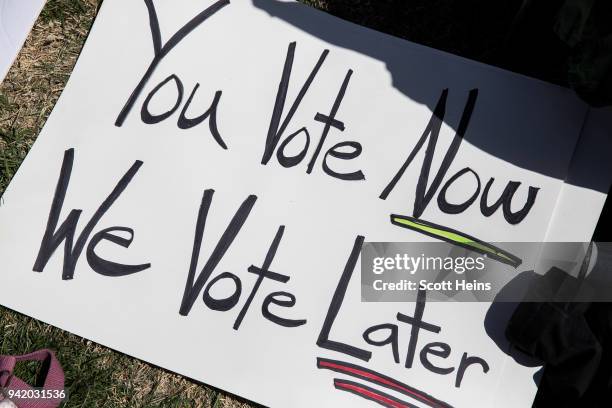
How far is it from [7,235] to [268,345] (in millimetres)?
462

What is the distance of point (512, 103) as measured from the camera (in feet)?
3.70

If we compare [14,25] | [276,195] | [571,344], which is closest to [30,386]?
[276,195]

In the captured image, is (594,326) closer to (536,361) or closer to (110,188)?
(536,361)

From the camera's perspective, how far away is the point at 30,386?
112 cm

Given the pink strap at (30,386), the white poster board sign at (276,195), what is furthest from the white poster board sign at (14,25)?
the pink strap at (30,386)

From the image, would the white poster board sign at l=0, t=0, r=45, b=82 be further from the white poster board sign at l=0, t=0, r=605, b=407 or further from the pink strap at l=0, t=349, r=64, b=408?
the pink strap at l=0, t=349, r=64, b=408

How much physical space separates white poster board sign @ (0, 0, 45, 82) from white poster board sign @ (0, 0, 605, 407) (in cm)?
13

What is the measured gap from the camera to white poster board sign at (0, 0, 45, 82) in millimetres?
1170

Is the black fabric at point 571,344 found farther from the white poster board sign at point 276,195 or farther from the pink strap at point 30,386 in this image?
the pink strap at point 30,386

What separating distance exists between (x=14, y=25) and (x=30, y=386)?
23.9 inches

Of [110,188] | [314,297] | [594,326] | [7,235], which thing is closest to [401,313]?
[314,297]

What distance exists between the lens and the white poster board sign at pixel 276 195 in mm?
Result: 1082

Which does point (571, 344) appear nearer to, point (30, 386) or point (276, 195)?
point (276, 195)

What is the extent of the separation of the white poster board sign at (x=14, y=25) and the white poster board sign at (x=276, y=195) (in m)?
0.13
